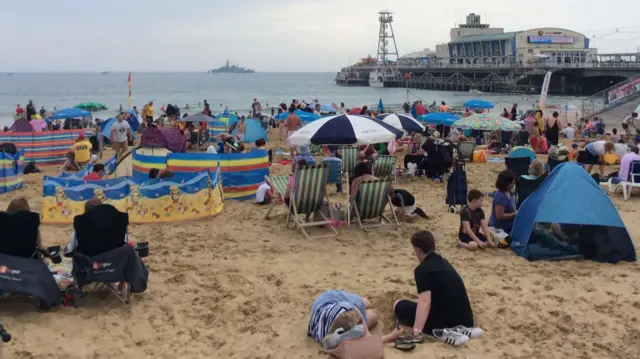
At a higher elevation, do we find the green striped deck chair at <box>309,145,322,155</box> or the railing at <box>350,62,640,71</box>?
the railing at <box>350,62,640,71</box>

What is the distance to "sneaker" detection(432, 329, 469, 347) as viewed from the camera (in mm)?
4145

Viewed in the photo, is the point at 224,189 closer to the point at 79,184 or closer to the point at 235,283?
the point at 79,184

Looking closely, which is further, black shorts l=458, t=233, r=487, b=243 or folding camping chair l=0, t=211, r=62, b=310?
black shorts l=458, t=233, r=487, b=243

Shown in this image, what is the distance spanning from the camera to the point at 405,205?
7.91m

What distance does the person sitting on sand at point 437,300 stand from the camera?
4.17 metres

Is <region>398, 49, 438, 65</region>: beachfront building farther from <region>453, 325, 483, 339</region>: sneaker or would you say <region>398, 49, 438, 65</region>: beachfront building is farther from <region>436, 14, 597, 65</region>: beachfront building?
<region>453, 325, 483, 339</region>: sneaker

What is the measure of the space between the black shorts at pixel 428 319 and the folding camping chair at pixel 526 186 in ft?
10.5

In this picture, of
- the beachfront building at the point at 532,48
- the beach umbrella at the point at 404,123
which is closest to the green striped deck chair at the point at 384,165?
the beach umbrella at the point at 404,123

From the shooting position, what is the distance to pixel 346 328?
3949 millimetres

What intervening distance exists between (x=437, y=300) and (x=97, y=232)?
274 centimetres

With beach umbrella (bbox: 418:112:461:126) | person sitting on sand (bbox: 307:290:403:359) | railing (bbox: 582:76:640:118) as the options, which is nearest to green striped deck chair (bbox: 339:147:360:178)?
beach umbrella (bbox: 418:112:461:126)

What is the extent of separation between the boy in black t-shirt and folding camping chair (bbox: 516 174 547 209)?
0.89m

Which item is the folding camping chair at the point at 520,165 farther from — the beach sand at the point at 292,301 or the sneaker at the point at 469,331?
the sneaker at the point at 469,331

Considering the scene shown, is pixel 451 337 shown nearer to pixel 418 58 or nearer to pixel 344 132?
pixel 344 132
